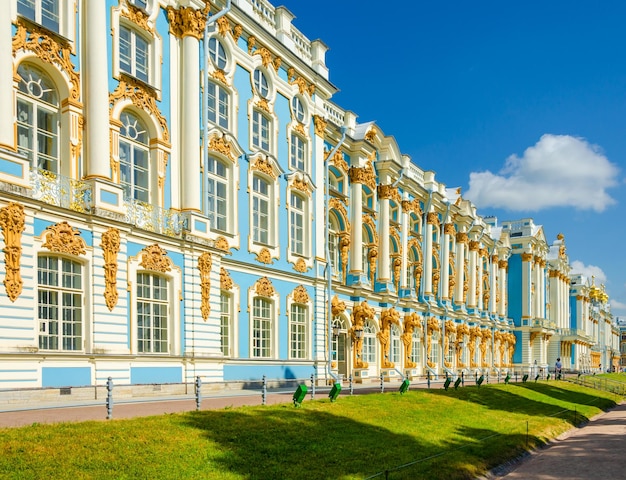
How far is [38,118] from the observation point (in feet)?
62.1

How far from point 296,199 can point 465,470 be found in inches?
680

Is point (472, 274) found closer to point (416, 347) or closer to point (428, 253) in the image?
point (428, 253)

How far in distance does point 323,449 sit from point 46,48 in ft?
41.7

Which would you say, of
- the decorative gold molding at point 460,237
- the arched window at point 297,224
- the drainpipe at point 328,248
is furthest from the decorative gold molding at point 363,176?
the decorative gold molding at point 460,237

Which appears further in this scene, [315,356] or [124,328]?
[315,356]

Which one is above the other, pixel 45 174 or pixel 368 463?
pixel 45 174

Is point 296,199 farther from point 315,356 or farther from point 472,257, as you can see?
point 472,257

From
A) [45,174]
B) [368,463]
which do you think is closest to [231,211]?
[45,174]

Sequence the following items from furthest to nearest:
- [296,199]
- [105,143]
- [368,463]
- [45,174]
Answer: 1. [296,199]
2. [105,143]
3. [45,174]
4. [368,463]

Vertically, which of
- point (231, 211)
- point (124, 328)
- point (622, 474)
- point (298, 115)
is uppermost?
point (298, 115)

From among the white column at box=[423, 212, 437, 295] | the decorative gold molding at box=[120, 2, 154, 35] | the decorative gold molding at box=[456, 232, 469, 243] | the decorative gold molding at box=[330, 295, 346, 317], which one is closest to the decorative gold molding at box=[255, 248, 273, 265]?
the decorative gold molding at box=[330, 295, 346, 317]

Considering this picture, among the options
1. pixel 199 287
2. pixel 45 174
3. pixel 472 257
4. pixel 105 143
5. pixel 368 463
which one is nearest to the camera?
pixel 368 463

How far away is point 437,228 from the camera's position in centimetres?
5206

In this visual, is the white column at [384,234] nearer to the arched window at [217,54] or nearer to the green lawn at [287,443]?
the green lawn at [287,443]
